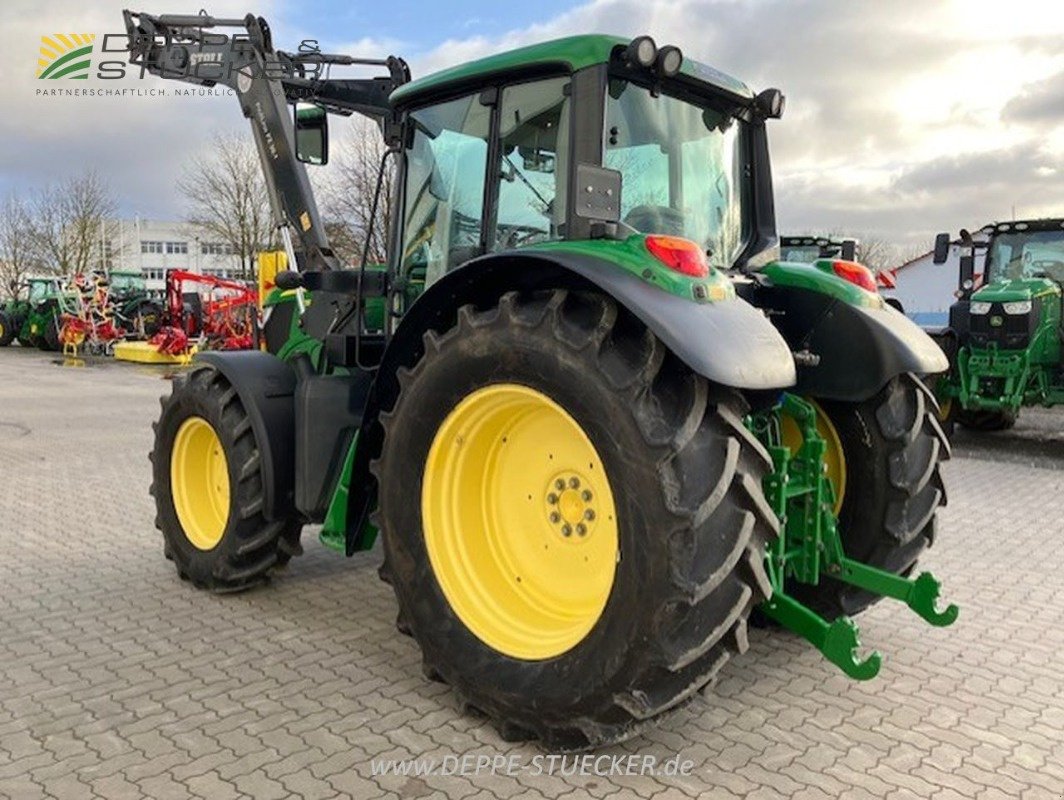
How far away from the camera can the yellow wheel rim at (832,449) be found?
3.72 meters

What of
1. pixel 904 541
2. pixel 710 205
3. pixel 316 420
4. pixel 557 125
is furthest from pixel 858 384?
pixel 316 420

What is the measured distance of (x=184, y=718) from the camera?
3105mm

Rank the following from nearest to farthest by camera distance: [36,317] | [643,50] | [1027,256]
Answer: [643,50], [1027,256], [36,317]

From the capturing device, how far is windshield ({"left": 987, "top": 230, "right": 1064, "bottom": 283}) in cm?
1046

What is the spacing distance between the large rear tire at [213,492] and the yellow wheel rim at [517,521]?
53.5 inches

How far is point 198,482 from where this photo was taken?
4707mm

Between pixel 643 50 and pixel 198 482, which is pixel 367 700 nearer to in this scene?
pixel 198 482

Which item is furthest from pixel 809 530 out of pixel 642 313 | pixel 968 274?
pixel 968 274

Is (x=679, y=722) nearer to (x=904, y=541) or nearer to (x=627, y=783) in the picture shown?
(x=627, y=783)

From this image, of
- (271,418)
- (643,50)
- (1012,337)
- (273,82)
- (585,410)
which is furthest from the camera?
(1012,337)

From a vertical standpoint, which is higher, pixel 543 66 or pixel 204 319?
pixel 543 66

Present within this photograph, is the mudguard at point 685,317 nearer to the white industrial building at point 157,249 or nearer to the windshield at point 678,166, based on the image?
the windshield at point 678,166

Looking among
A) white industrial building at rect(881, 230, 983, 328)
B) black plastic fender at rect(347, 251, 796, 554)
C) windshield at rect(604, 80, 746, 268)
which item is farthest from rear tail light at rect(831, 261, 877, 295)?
white industrial building at rect(881, 230, 983, 328)

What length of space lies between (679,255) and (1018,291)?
822 centimetres
